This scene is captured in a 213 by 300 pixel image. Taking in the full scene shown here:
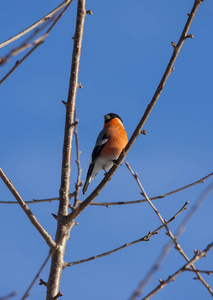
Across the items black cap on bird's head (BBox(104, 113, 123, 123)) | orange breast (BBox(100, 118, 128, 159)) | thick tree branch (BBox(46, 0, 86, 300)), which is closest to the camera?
thick tree branch (BBox(46, 0, 86, 300))

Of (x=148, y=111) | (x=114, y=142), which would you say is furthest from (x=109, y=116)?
(x=148, y=111)

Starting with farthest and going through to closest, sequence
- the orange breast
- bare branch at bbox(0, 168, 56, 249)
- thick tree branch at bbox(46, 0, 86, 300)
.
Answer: the orange breast, thick tree branch at bbox(46, 0, 86, 300), bare branch at bbox(0, 168, 56, 249)

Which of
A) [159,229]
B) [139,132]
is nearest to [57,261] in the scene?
[159,229]

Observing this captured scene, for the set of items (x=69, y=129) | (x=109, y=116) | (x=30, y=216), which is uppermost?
(x=109, y=116)

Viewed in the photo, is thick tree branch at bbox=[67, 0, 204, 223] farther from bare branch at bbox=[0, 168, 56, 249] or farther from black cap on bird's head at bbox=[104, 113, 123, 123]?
black cap on bird's head at bbox=[104, 113, 123, 123]

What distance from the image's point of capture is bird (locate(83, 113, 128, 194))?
5.72m

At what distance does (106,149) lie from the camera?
18.9ft

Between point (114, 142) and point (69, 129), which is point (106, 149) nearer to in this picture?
point (114, 142)

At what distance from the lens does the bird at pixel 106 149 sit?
5723mm

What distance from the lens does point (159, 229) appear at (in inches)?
115

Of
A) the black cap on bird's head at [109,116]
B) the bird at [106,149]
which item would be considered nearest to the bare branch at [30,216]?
the bird at [106,149]

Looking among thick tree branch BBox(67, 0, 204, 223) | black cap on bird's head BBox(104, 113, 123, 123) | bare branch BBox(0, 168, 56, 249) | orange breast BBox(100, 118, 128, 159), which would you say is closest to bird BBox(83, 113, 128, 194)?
orange breast BBox(100, 118, 128, 159)

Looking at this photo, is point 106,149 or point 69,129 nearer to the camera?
point 69,129

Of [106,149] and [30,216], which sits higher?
[106,149]
